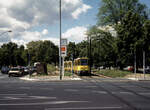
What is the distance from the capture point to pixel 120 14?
45.5 m

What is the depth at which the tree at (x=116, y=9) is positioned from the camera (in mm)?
46719

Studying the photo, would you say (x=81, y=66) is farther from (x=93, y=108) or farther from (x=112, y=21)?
(x=93, y=108)

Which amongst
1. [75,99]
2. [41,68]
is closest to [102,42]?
[41,68]

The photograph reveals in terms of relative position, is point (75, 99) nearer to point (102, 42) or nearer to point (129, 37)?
point (129, 37)

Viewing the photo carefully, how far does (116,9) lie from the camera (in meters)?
47.4

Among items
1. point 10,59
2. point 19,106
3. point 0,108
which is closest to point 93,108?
point 19,106

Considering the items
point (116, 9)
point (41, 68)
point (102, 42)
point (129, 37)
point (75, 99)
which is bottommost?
point (75, 99)

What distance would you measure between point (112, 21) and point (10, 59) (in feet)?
169

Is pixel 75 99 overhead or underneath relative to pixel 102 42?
underneath

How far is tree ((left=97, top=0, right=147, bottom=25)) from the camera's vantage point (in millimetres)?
46719

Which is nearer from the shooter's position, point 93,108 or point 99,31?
point 93,108

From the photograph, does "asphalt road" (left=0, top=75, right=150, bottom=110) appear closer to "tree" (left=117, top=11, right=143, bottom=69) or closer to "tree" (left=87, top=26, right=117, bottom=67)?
"tree" (left=117, top=11, right=143, bottom=69)

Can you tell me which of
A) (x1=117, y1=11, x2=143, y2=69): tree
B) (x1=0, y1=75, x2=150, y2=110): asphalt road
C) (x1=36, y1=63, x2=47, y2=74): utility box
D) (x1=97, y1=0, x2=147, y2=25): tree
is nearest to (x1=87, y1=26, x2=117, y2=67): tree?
(x1=97, y1=0, x2=147, y2=25): tree

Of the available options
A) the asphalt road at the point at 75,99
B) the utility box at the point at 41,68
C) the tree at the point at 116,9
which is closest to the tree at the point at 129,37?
the tree at the point at 116,9
